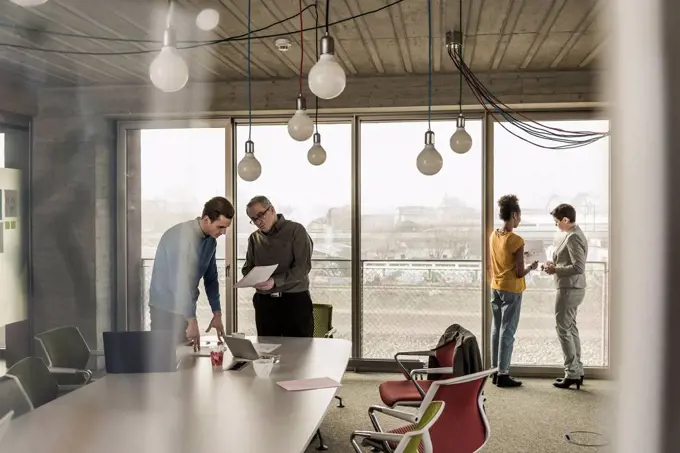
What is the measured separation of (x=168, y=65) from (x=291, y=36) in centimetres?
219

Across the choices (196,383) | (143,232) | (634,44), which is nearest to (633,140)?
(634,44)

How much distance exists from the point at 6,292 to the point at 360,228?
10.5ft

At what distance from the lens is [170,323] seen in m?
0.45

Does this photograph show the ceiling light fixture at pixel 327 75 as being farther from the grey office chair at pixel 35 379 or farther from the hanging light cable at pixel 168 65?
the grey office chair at pixel 35 379

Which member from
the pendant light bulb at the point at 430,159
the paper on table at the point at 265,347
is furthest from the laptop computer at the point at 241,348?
the pendant light bulb at the point at 430,159

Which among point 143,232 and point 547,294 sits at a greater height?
point 143,232

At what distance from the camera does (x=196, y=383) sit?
141 cm

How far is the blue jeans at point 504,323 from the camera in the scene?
300 centimetres

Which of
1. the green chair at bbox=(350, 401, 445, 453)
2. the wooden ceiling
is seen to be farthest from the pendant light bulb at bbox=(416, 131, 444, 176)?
the green chair at bbox=(350, 401, 445, 453)

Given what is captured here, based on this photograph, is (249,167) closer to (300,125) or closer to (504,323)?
(300,125)

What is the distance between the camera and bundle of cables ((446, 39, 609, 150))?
0.26 m

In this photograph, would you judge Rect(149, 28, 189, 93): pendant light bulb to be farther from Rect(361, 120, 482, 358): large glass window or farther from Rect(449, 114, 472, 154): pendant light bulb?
Rect(361, 120, 482, 358): large glass window

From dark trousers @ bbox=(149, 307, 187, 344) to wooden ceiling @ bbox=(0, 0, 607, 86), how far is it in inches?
6.5

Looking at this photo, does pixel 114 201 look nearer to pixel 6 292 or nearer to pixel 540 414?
pixel 6 292
